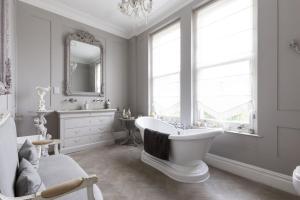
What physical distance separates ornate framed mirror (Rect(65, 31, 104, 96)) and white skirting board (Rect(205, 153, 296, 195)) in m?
3.01

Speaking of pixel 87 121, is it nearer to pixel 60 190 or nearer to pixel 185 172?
pixel 185 172

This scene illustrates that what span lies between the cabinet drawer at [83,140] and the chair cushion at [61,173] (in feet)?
5.47

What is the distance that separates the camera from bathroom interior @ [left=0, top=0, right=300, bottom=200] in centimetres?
186

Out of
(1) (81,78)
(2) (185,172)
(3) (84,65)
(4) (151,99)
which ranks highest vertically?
(3) (84,65)

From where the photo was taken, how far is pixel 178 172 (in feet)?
7.30

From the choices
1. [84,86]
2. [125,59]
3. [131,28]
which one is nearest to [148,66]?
[125,59]

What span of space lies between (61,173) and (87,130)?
88.4 inches

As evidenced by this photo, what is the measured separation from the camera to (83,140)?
3.54 metres

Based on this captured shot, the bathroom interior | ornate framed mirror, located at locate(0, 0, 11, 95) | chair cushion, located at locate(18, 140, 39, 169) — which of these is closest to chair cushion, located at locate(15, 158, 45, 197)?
the bathroom interior

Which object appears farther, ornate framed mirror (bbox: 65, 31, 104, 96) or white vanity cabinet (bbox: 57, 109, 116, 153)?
ornate framed mirror (bbox: 65, 31, 104, 96)

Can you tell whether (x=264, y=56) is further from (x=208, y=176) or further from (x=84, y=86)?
(x=84, y=86)

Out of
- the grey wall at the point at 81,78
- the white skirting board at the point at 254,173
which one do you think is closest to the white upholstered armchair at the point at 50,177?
the white skirting board at the point at 254,173

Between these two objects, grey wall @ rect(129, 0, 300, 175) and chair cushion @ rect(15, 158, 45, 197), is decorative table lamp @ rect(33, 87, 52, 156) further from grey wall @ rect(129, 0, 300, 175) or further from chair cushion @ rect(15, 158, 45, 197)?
grey wall @ rect(129, 0, 300, 175)

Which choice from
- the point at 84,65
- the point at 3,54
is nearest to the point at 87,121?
the point at 84,65
